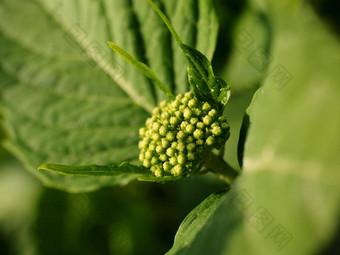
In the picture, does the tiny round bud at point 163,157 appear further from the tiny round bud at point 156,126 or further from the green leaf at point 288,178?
the green leaf at point 288,178

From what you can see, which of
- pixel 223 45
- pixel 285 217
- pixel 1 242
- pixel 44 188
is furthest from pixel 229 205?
pixel 1 242

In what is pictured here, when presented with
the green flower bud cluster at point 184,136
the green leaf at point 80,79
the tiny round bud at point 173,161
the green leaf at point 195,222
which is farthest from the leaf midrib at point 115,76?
the green leaf at point 195,222

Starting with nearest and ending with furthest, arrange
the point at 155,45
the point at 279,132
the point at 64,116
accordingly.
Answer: the point at 279,132 < the point at 155,45 < the point at 64,116

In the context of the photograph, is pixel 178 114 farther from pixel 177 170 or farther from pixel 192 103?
pixel 177 170

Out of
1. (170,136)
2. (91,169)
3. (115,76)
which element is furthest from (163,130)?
(115,76)

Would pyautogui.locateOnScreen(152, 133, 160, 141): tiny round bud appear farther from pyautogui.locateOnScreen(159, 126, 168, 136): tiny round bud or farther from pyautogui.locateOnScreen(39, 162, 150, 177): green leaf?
pyautogui.locateOnScreen(39, 162, 150, 177): green leaf

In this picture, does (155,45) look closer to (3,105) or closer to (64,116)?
(64,116)
